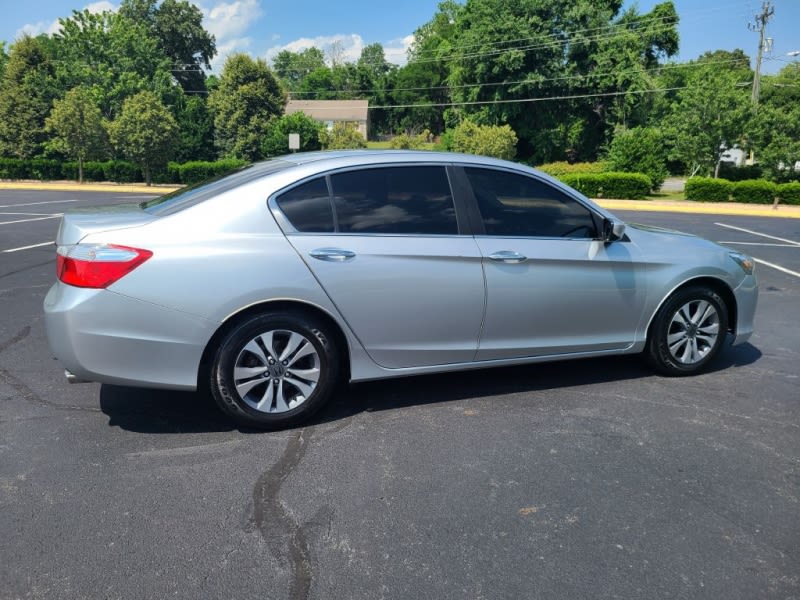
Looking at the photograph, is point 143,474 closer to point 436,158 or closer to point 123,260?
point 123,260

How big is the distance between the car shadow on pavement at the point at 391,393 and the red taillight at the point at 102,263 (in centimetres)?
98

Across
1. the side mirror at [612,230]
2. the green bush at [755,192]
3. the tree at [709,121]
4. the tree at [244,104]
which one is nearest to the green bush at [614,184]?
the green bush at [755,192]

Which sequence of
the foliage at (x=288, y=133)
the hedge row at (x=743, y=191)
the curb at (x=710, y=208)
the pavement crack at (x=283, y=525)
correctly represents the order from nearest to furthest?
the pavement crack at (x=283, y=525) < the curb at (x=710, y=208) < the hedge row at (x=743, y=191) < the foliage at (x=288, y=133)

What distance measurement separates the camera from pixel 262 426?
386cm

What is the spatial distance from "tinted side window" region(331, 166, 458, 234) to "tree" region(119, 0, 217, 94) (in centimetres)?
7329

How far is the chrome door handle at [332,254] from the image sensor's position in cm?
383

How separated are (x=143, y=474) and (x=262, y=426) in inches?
29.3

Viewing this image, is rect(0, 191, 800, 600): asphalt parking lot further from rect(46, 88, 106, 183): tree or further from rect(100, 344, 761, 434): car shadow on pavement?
rect(46, 88, 106, 183): tree

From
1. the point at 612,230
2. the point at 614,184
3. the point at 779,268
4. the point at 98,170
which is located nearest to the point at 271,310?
the point at 612,230

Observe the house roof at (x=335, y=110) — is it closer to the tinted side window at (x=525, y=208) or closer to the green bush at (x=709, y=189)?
the green bush at (x=709, y=189)

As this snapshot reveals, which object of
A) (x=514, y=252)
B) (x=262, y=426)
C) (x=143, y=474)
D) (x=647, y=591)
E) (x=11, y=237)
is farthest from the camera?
(x=11, y=237)

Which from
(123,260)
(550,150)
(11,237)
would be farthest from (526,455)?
(550,150)

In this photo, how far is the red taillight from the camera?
354 centimetres

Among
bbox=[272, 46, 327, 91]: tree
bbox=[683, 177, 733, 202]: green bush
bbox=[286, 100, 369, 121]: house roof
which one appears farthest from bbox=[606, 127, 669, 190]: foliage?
bbox=[272, 46, 327, 91]: tree
